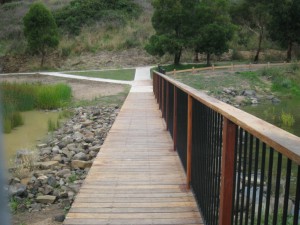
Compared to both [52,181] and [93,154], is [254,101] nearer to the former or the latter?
[93,154]

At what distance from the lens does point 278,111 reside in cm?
1803


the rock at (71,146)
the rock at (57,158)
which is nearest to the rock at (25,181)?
the rock at (57,158)

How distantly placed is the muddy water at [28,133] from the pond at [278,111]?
8.18 metres

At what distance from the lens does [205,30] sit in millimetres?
29875

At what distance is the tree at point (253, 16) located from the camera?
35.9 metres

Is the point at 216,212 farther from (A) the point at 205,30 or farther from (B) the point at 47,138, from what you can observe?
(A) the point at 205,30

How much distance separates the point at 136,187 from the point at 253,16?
118 feet

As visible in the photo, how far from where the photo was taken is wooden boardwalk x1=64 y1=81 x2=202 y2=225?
12.9 feet

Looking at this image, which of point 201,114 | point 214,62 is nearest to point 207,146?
point 201,114

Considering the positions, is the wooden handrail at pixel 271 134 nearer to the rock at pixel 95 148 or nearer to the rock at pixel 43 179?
the rock at pixel 43 179

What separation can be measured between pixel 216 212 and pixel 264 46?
3854 cm

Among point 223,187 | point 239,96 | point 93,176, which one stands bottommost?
point 239,96

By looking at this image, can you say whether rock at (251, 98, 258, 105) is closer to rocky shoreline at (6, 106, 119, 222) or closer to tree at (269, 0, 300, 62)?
rocky shoreline at (6, 106, 119, 222)

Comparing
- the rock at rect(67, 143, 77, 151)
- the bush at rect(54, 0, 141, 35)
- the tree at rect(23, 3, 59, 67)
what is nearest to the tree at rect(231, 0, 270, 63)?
the bush at rect(54, 0, 141, 35)
